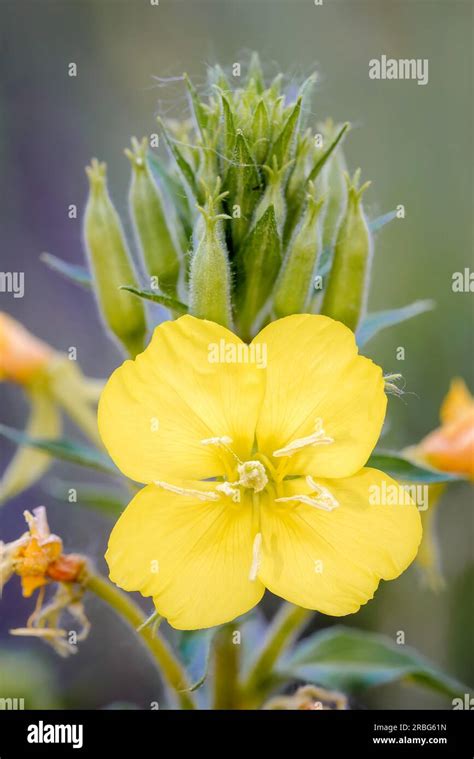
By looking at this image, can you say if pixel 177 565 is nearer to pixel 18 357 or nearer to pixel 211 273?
pixel 211 273

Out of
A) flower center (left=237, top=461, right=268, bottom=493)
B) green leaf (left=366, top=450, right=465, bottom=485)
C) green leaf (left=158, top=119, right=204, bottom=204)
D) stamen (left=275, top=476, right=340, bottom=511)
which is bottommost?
stamen (left=275, top=476, right=340, bottom=511)

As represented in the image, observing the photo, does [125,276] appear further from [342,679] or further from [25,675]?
[25,675]

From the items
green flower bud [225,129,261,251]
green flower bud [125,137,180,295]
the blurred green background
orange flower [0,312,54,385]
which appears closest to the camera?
green flower bud [225,129,261,251]

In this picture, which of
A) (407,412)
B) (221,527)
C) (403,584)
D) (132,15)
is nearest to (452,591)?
(403,584)

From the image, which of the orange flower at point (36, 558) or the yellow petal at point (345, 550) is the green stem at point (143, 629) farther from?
the yellow petal at point (345, 550)

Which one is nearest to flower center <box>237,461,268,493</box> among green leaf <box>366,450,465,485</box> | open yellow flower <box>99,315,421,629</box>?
open yellow flower <box>99,315,421,629</box>

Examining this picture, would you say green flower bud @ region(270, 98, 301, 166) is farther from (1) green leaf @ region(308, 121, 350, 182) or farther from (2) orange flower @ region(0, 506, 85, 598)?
(2) orange flower @ region(0, 506, 85, 598)

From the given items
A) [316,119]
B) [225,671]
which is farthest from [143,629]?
[316,119]
